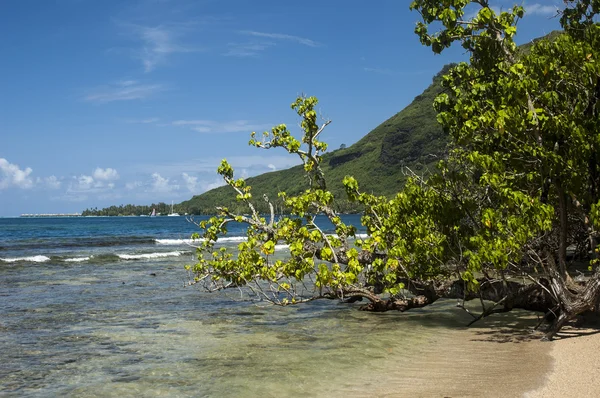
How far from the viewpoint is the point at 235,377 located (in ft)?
31.9

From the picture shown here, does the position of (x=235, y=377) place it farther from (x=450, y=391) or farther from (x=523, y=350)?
(x=523, y=350)

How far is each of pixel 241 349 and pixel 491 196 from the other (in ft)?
23.8

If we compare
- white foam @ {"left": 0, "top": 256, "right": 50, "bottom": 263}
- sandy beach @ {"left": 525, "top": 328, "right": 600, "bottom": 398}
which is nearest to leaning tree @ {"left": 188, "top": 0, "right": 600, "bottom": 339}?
sandy beach @ {"left": 525, "top": 328, "right": 600, "bottom": 398}

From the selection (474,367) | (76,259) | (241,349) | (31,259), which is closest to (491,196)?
(474,367)

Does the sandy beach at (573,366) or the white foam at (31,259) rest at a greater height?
the white foam at (31,259)

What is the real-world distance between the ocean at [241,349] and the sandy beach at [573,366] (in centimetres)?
33

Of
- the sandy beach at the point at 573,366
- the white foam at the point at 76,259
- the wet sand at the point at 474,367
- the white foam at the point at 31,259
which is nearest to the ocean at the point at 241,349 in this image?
the wet sand at the point at 474,367

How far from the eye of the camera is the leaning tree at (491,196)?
33.5ft

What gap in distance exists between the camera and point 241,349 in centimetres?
1191

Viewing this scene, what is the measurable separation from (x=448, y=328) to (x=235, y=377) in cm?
604

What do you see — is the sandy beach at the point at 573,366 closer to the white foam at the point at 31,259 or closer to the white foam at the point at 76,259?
the white foam at the point at 76,259

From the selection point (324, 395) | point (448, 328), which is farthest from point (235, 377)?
point (448, 328)

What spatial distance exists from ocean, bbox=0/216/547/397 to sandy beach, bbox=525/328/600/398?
329 mm

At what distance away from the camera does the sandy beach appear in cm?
780
